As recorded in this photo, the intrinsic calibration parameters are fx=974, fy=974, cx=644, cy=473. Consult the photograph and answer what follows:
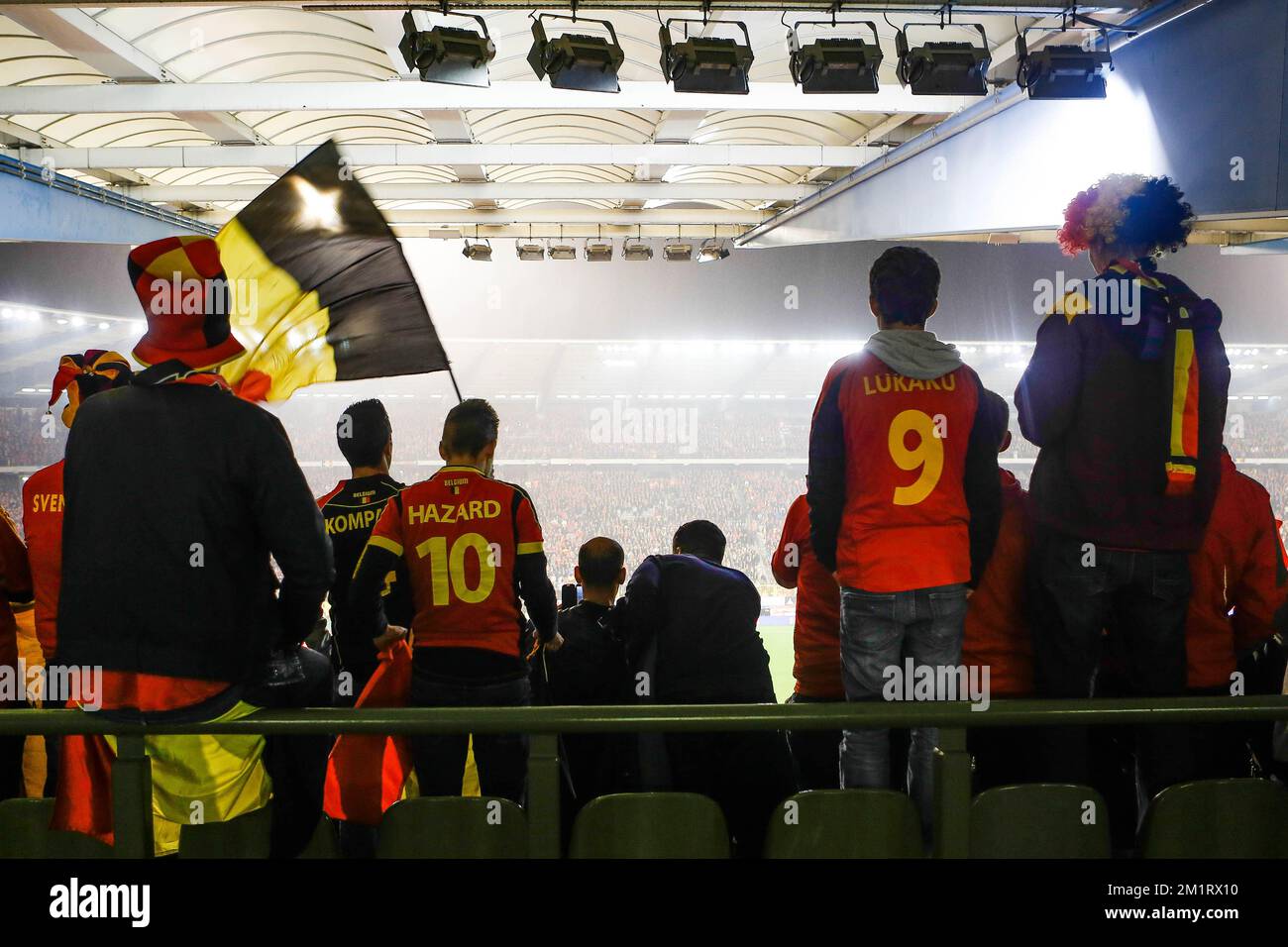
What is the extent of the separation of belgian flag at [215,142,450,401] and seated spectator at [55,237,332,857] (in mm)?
221

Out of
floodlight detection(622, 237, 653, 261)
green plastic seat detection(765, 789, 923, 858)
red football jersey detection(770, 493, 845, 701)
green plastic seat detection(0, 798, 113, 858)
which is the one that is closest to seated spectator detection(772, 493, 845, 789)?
red football jersey detection(770, 493, 845, 701)

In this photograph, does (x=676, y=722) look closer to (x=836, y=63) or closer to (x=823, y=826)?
(x=823, y=826)

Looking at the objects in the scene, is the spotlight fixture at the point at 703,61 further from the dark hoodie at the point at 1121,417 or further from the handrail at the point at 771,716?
the handrail at the point at 771,716

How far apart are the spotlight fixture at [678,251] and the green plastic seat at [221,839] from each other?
704 cm

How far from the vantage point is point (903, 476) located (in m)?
1.87

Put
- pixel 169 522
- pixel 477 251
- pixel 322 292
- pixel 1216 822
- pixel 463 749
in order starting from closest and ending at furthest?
pixel 169 522 → pixel 1216 822 → pixel 322 292 → pixel 463 749 → pixel 477 251

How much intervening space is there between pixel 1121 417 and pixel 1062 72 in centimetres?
246

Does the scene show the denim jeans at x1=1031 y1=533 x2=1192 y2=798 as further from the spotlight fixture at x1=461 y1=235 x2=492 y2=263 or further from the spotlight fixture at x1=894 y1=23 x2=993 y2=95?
the spotlight fixture at x1=461 y1=235 x2=492 y2=263

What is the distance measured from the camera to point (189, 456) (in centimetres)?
140

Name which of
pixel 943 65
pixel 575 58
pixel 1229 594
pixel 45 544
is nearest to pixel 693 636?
pixel 1229 594

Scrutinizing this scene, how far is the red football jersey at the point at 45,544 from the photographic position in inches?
88.7

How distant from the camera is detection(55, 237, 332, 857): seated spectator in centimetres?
140
